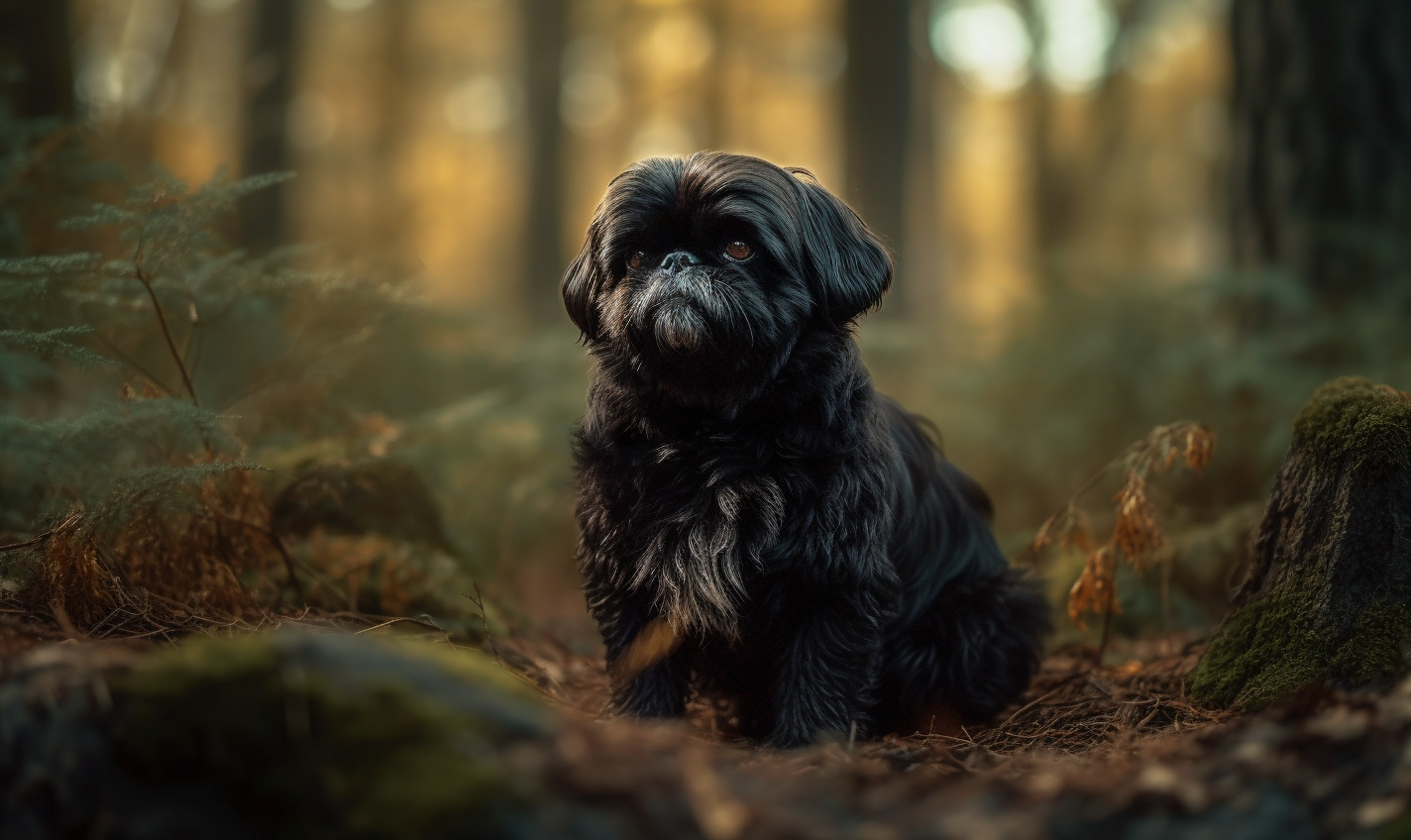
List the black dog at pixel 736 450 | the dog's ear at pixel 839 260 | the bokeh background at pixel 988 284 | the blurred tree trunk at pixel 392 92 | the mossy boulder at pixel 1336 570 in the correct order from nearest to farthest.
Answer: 1. the mossy boulder at pixel 1336 570
2. the black dog at pixel 736 450
3. the dog's ear at pixel 839 260
4. the bokeh background at pixel 988 284
5. the blurred tree trunk at pixel 392 92

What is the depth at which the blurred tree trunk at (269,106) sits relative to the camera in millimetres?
10180

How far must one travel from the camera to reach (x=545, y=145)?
54.6 feet

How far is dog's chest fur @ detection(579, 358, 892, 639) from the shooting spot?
3691mm

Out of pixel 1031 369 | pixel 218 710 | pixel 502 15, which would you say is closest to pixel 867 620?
pixel 218 710

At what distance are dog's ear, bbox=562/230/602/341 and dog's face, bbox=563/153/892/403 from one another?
2 centimetres

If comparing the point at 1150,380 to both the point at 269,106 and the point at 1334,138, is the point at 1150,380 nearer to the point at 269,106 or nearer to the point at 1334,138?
the point at 1334,138

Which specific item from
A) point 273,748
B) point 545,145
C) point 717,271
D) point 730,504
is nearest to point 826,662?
point 730,504

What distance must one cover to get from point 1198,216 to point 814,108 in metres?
11.1

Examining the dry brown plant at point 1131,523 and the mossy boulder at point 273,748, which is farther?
the dry brown plant at point 1131,523

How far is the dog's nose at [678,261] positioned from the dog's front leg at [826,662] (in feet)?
4.07

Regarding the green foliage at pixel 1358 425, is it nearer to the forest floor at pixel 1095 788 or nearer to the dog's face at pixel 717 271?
the forest floor at pixel 1095 788

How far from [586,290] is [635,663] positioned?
1420 mm

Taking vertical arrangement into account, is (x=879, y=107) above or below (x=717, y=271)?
above

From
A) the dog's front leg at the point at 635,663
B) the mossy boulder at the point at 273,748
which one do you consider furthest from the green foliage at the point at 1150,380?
the mossy boulder at the point at 273,748
